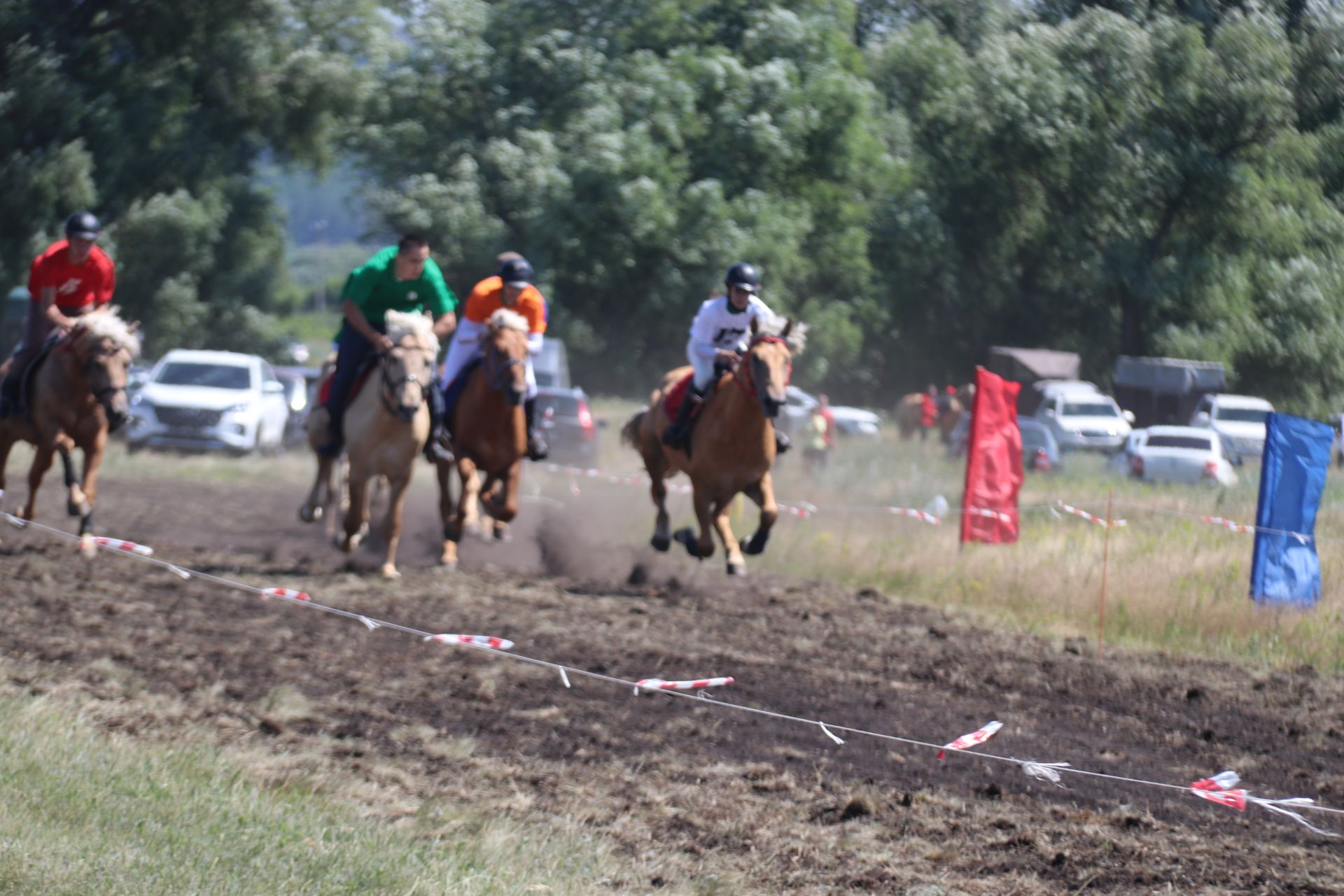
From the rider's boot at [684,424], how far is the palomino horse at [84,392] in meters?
4.77

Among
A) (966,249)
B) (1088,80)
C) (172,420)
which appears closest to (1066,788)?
(1088,80)

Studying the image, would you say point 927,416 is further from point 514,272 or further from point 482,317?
point 514,272

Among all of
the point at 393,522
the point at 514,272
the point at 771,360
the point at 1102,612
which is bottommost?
the point at 1102,612

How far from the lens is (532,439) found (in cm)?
1393

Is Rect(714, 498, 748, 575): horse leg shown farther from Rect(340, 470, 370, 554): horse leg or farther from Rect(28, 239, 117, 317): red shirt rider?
Rect(28, 239, 117, 317): red shirt rider

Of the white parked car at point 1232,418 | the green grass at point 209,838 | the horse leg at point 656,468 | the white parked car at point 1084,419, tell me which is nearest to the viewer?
the green grass at point 209,838

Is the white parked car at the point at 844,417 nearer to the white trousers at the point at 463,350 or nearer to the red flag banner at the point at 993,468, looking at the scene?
the red flag banner at the point at 993,468

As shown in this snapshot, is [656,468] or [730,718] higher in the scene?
[656,468]

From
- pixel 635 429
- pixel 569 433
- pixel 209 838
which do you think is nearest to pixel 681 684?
pixel 209 838

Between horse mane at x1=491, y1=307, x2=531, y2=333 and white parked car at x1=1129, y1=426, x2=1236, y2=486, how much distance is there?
1408 centimetres

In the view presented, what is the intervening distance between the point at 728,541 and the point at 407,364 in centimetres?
330

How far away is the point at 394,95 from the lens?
4475 cm

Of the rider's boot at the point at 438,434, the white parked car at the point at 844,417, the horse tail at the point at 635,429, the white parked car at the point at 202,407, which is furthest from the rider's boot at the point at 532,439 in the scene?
the white parked car at the point at 844,417

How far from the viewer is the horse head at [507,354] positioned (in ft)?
42.9
